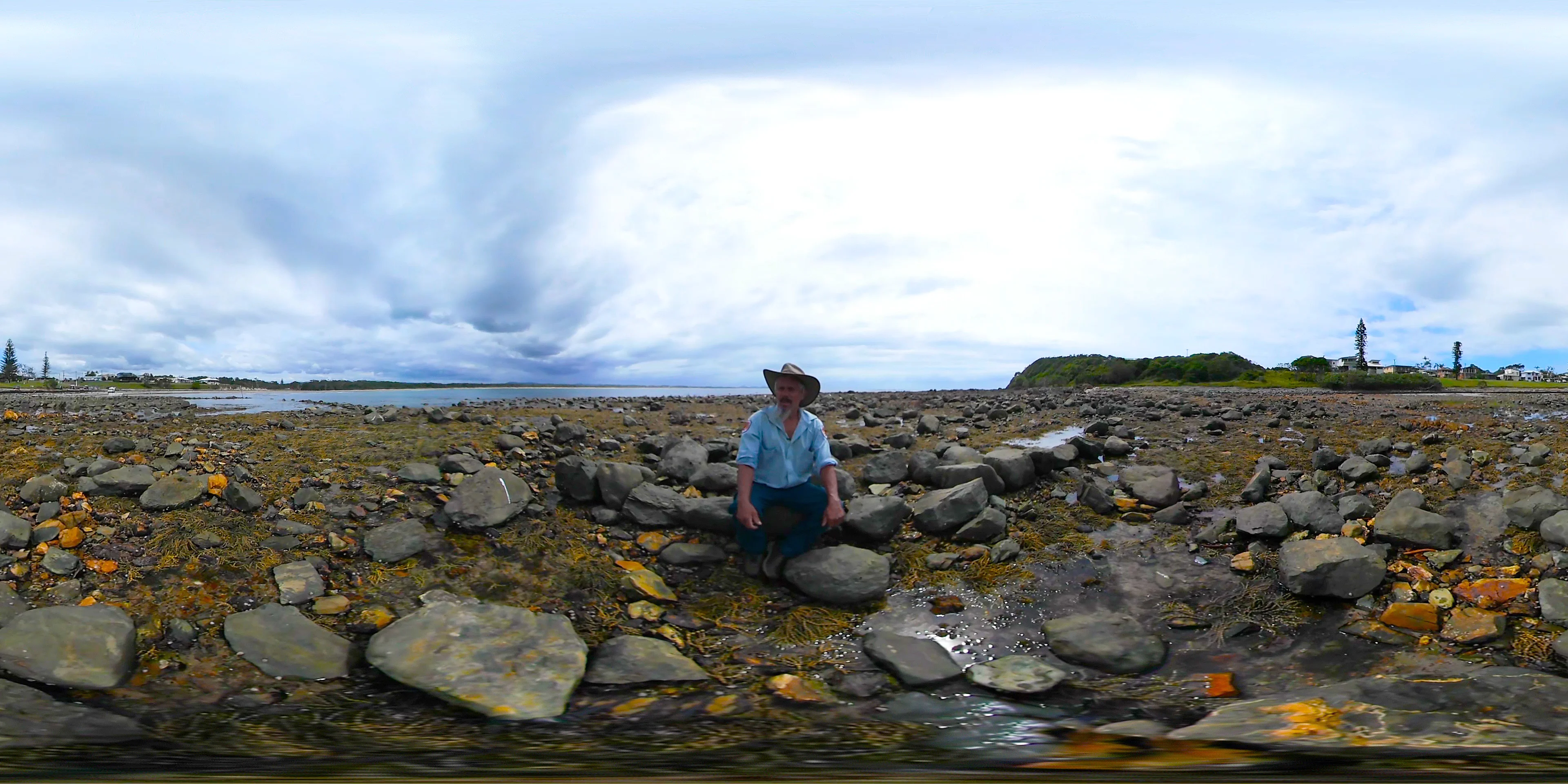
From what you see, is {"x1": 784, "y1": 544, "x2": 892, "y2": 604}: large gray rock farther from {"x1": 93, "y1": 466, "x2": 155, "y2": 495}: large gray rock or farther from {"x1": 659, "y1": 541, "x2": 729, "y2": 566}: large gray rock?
{"x1": 93, "y1": 466, "x2": 155, "y2": 495}: large gray rock

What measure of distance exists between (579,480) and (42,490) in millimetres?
4392

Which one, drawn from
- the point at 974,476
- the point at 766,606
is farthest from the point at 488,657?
the point at 974,476

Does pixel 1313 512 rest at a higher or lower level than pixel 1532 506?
lower

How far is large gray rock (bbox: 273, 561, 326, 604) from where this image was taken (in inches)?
170

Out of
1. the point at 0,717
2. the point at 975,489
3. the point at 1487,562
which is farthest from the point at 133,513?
the point at 1487,562

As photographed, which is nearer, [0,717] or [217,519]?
[0,717]

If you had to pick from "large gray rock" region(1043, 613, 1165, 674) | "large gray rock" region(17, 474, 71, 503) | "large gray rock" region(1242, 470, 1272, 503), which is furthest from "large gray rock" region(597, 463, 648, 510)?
"large gray rock" region(1242, 470, 1272, 503)

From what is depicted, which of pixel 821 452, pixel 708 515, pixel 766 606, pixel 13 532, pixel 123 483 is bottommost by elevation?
pixel 766 606

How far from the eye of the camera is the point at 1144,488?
21.8 ft

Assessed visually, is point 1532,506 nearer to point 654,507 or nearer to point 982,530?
point 982,530

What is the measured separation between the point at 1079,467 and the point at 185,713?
8.51 m

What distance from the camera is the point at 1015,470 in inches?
279

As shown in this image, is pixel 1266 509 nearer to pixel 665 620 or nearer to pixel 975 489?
pixel 975 489

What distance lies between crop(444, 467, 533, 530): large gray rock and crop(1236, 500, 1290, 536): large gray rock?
6621 mm
